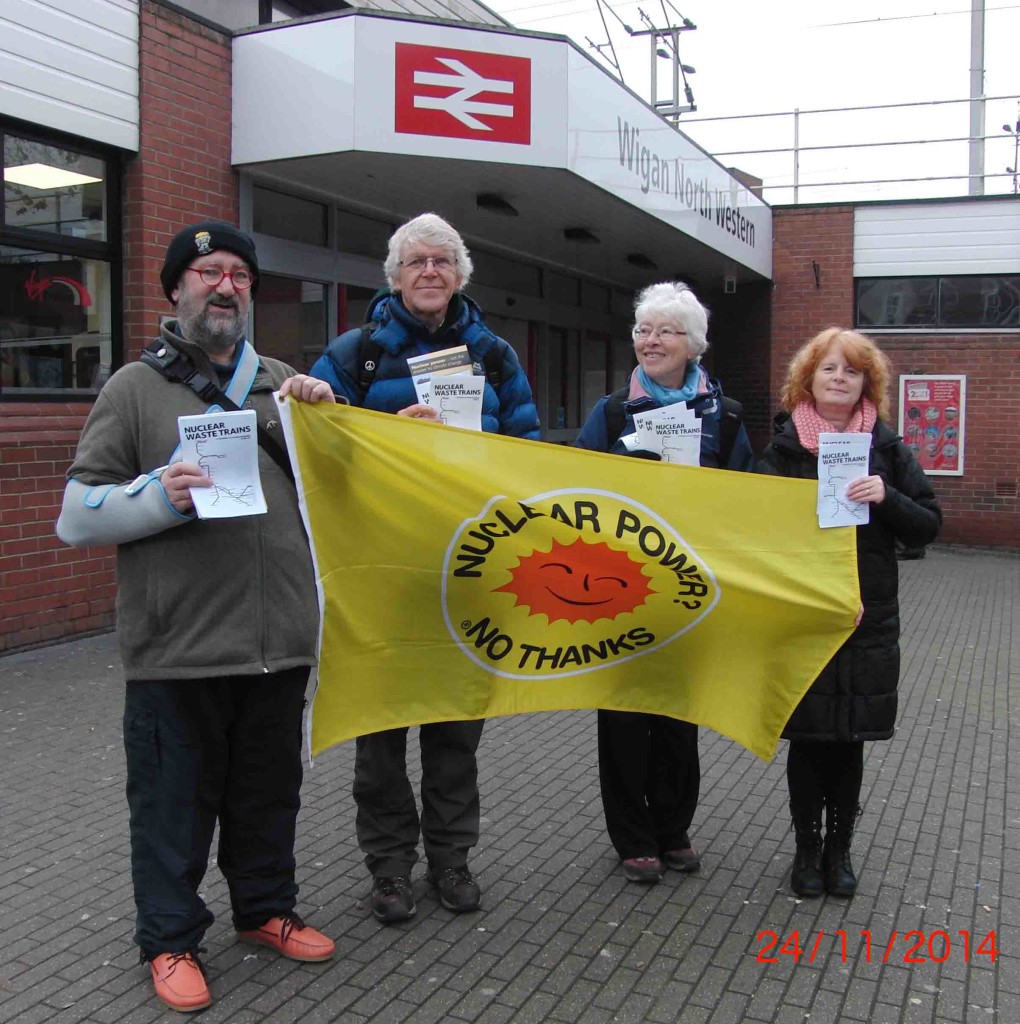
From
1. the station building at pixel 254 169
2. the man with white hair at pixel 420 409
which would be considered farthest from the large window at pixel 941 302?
the man with white hair at pixel 420 409

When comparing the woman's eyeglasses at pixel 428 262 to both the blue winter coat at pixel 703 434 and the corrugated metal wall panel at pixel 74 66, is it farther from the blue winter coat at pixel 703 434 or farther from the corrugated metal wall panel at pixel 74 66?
the corrugated metal wall panel at pixel 74 66

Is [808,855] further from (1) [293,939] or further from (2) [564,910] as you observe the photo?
(1) [293,939]

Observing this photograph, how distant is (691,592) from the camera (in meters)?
3.61

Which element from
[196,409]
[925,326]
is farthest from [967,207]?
[196,409]

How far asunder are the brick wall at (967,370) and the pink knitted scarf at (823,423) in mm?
11656

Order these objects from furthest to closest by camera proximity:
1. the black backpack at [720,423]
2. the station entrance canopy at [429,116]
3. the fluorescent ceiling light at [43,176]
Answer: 1. the station entrance canopy at [429,116]
2. the fluorescent ceiling light at [43,176]
3. the black backpack at [720,423]

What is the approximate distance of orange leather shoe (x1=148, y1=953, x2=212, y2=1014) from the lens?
9.89 feet

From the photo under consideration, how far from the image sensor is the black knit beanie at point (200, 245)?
10.0ft

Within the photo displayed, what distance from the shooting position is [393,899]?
3533 mm

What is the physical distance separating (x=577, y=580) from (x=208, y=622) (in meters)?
1.18

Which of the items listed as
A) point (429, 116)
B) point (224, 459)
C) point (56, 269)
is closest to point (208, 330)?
point (224, 459)

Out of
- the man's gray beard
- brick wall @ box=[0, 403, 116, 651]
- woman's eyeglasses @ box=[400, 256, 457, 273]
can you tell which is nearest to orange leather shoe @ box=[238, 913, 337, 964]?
the man's gray beard

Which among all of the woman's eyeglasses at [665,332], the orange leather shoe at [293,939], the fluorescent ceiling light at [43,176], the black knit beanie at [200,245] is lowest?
the orange leather shoe at [293,939]

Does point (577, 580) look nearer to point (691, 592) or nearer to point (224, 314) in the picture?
point (691, 592)
